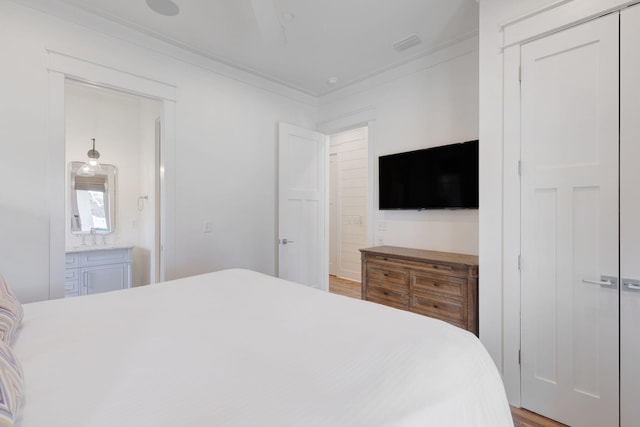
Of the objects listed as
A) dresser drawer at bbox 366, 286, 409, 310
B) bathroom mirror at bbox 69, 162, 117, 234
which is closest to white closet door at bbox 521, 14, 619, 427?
dresser drawer at bbox 366, 286, 409, 310

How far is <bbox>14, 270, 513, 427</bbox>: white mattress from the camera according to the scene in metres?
0.66

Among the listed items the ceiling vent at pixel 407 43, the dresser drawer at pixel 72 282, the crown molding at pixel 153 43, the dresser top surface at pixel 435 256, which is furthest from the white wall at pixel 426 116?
the dresser drawer at pixel 72 282

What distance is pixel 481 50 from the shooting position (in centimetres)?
200

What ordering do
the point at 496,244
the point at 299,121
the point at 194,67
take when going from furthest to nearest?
the point at 299,121 < the point at 194,67 < the point at 496,244

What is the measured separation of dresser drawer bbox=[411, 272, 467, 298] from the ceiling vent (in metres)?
2.16

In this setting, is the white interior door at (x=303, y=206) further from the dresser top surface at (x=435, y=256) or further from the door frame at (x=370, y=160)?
the dresser top surface at (x=435, y=256)

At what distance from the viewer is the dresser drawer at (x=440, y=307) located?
221 centimetres

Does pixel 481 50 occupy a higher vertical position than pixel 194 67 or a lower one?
lower

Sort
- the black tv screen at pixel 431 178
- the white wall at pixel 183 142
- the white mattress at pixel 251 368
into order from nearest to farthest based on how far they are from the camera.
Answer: the white mattress at pixel 251 368 → the white wall at pixel 183 142 → the black tv screen at pixel 431 178

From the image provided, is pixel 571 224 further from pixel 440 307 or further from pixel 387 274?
pixel 387 274

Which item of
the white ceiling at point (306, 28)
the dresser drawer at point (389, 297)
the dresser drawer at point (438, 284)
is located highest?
the white ceiling at point (306, 28)

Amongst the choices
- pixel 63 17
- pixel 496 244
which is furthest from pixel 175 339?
pixel 63 17

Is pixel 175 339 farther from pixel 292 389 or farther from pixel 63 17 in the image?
pixel 63 17

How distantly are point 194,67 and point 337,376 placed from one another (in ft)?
10.3
